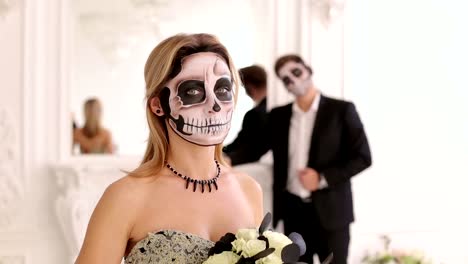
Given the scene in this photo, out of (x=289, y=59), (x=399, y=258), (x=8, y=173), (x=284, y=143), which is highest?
(x=289, y=59)

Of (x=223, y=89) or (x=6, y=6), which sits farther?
(x=6, y=6)

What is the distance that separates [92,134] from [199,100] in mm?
2244

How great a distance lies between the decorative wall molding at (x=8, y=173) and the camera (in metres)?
3.63

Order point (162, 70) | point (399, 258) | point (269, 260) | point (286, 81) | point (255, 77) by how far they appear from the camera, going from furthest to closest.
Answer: point (255, 77)
point (286, 81)
point (399, 258)
point (162, 70)
point (269, 260)

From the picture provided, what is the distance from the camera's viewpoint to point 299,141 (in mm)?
3611

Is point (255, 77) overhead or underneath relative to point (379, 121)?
overhead

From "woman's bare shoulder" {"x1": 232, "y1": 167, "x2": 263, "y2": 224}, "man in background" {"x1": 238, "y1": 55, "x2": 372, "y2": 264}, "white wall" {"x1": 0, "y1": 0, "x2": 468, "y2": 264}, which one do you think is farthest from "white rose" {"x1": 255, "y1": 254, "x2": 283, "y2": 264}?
"white wall" {"x1": 0, "y1": 0, "x2": 468, "y2": 264}

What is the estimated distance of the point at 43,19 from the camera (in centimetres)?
371

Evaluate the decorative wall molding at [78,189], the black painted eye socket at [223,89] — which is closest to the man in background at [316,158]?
the decorative wall molding at [78,189]

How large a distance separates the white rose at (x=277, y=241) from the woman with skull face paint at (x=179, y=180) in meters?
0.13

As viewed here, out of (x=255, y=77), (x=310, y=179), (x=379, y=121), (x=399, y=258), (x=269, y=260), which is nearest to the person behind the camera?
(x=269, y=260)

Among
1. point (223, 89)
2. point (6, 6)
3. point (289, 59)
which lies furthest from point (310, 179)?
point (223, 89)

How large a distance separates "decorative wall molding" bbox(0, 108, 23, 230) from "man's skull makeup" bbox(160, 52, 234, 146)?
7.44 ft

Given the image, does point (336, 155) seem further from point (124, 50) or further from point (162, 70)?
point (162, 70)
